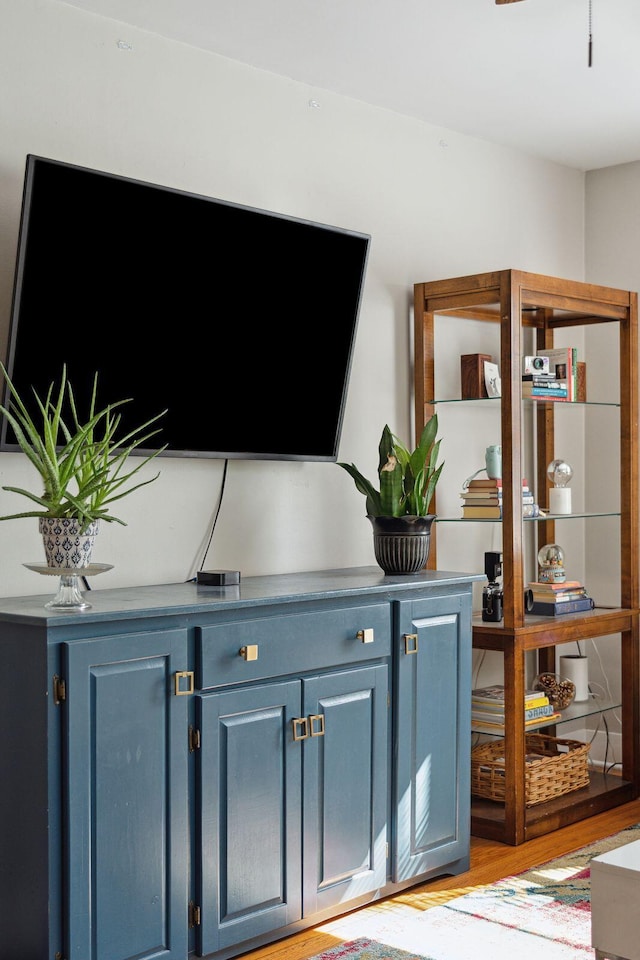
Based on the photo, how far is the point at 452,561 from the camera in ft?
13.7

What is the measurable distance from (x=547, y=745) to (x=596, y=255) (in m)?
2.17

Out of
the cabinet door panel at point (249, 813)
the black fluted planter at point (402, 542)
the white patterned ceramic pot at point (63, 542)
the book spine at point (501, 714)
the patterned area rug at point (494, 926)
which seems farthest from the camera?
the book spine at point (501, 714)

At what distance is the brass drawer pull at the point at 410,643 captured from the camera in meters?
3.17

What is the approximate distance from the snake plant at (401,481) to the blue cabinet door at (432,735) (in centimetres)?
32

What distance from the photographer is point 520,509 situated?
3680mm

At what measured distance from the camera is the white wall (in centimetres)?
290

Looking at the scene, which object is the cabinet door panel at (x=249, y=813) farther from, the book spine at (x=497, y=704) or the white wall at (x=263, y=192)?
the book spine at (x=497, y=704)

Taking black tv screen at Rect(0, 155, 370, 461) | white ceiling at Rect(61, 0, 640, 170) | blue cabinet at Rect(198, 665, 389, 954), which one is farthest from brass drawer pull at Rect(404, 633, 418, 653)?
white ceiling at Rect(61, 0, 640, 170)

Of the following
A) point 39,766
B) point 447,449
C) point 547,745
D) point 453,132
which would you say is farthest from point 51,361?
point 547,745

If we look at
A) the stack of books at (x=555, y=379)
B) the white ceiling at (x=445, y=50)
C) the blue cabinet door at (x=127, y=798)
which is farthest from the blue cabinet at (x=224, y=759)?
the white ceiling at (x=445, y=50)

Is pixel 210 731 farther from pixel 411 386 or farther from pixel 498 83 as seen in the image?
pixel 498 83

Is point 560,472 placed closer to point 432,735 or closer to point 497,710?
point 497,710

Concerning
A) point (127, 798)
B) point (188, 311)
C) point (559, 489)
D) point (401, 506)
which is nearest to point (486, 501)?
point (559, 489)

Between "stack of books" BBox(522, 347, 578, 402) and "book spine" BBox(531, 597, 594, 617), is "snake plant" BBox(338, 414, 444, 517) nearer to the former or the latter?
"stack of books" BBox(522, 347, 578, 402)
